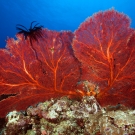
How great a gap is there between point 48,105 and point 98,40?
1990mm

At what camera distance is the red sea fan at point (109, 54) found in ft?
11.0

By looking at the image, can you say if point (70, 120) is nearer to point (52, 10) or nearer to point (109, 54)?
point (109, 54)

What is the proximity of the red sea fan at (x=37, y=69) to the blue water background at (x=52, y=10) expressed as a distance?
60.6 metres

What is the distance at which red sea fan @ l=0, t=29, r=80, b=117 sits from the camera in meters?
3.71

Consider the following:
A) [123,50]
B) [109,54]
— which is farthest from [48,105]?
[123,50]

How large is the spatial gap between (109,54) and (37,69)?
1.91 metres

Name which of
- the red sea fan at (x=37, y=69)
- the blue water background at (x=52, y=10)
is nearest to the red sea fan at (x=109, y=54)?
the red sea fan at (x=37, y=69)

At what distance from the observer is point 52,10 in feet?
227

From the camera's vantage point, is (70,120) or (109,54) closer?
(70,120)

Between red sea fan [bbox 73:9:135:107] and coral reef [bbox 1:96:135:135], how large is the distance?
0.74 m

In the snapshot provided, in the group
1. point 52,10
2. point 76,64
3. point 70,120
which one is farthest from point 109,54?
point 52,10

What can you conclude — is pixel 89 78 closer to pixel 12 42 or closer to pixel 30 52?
pixel 30 52

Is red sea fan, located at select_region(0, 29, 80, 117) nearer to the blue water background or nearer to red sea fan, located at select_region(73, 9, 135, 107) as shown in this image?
red sea fan, located at select_region(73, 9, 135, 107)

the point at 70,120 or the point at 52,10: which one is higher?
the point at 52,10
